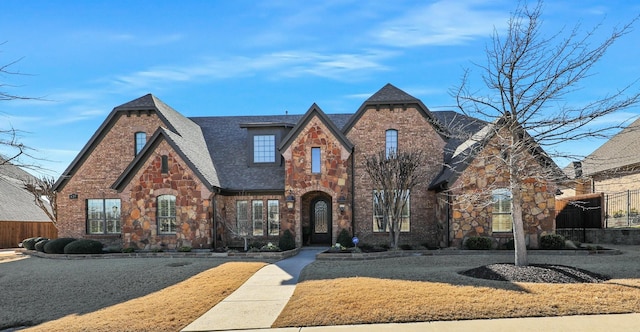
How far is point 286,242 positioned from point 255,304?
1057cm

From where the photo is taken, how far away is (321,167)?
70.6 ft

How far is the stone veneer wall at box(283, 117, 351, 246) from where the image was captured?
21406mm

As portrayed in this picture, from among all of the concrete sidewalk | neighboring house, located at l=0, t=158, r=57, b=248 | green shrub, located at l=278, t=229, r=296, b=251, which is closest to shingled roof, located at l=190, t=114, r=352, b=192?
green shrub, located at l=278, t=229, r=296, b=251

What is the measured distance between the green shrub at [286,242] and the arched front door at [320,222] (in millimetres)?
2739

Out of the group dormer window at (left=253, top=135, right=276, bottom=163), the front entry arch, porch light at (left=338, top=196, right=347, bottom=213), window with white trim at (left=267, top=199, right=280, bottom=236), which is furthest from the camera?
dormer window at (left=253, top=135, right=276, bottom=163)

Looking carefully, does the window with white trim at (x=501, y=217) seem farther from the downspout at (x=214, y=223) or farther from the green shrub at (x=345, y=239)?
the downspout at (x=214, y=223)

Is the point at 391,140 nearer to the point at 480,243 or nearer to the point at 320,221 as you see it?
the point at 320,221

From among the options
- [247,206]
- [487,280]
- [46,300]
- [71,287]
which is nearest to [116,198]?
[247,206]

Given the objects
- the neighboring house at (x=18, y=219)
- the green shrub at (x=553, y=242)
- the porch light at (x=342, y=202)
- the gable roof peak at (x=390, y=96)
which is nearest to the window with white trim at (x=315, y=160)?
the porch light at (x=342, y=202)

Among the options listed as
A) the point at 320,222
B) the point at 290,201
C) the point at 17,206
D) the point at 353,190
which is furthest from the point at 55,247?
the point at 17,206

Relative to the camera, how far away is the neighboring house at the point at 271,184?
19609mm

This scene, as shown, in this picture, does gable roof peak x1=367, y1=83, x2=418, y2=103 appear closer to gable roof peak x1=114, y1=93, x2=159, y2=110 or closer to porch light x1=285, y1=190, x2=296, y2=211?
porch light x1=285, y1=190, x2=296, y2=211

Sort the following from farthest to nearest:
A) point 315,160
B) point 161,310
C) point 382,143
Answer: point 382,143, point 315,160, point 161,310

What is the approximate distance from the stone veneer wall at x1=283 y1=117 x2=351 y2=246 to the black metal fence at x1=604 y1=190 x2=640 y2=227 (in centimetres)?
1505
